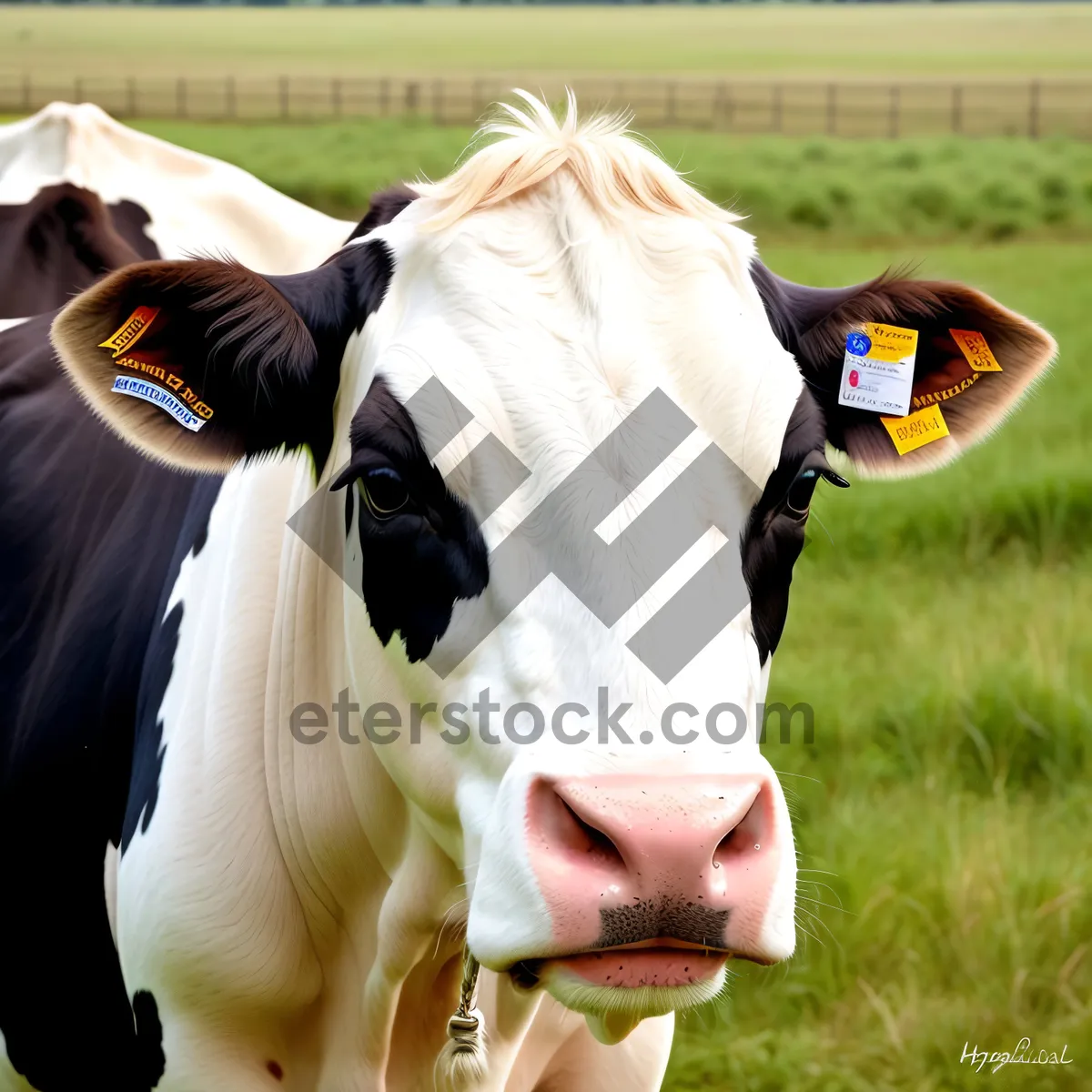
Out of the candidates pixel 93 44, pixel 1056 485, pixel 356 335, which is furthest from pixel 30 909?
pixel 93 44

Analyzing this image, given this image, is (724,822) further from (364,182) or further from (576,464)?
(364,182)

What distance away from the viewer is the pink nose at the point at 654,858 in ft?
5.60

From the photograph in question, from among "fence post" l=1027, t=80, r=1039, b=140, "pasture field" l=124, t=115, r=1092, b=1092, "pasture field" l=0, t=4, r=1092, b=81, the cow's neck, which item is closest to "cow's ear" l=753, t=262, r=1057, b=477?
"pasture field" l=124, t=115, r=1092, b=1092

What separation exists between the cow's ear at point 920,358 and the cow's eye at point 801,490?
35cm

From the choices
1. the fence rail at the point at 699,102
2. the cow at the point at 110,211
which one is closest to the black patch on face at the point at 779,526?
the cow at the point at 110,211

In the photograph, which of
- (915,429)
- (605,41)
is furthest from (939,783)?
(605,41)

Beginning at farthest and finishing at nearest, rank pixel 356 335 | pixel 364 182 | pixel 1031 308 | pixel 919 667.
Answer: pixel 364 182 → pixel 1031 308 → pixel 919 667 → pixel 356 335

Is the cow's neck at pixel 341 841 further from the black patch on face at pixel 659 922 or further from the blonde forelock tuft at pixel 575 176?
the black patch on face at pixel 659 922

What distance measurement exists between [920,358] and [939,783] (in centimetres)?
241

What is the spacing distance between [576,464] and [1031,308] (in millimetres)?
10273

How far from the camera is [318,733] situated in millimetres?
2506

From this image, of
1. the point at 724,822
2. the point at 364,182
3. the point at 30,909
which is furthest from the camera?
the point at 364,182

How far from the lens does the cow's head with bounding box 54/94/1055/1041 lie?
70.6 inches

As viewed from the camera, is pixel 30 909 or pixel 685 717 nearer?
pixel 685 717
